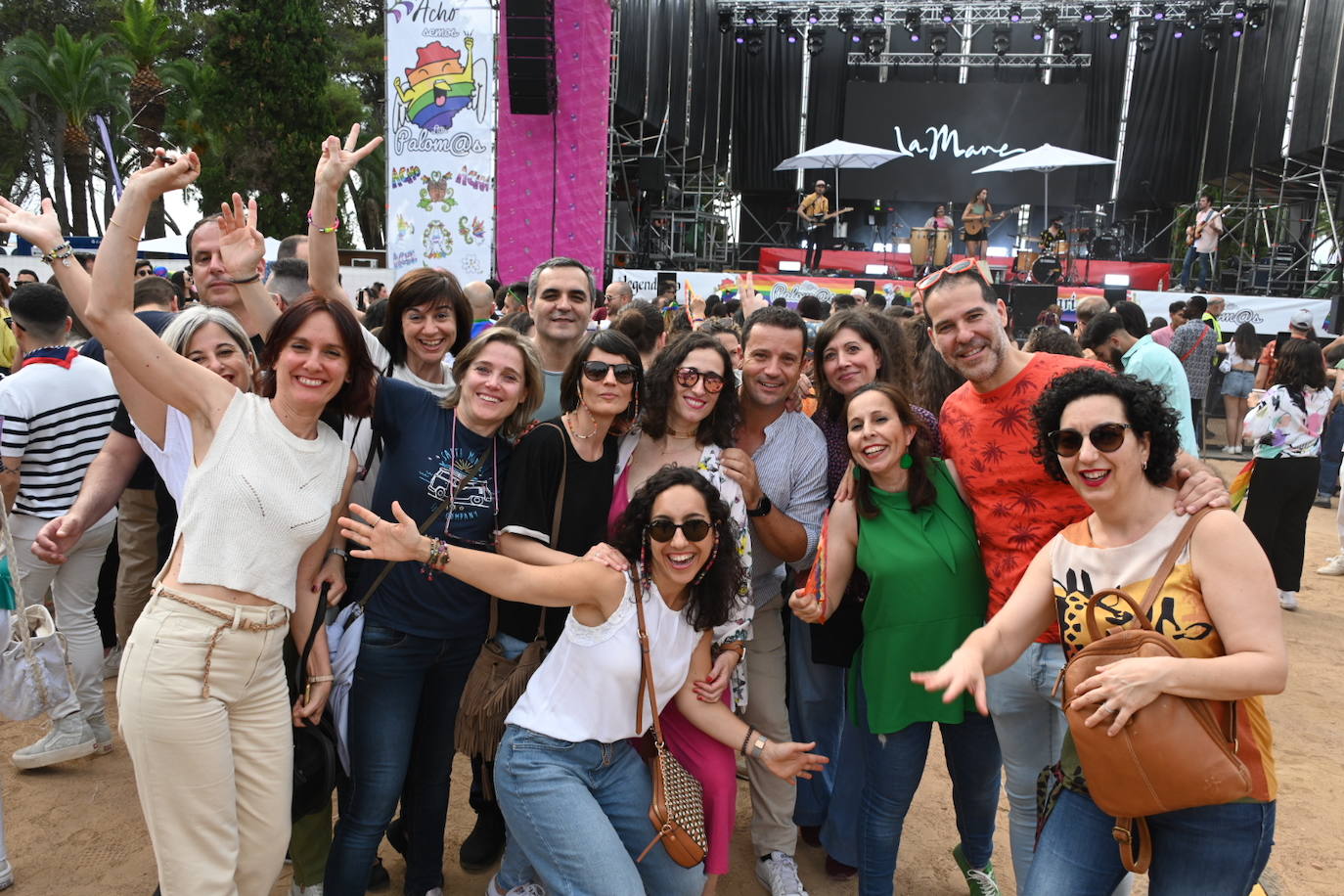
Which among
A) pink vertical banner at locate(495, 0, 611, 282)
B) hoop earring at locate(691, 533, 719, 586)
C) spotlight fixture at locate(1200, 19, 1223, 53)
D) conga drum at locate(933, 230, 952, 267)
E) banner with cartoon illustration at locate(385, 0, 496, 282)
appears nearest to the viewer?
hoop earring at locate(691, 533, 719, 586)

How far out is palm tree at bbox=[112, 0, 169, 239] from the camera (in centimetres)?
2153

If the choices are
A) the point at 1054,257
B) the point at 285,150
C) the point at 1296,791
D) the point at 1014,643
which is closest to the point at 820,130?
the point at 1054,257

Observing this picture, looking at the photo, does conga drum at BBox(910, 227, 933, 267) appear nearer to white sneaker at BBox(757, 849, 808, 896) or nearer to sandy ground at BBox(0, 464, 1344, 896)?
sandy ground at BBox(0, 464, 1344, 896)

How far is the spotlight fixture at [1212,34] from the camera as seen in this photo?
18.8 metres

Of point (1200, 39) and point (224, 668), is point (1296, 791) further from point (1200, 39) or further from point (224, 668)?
point (1200, 39)

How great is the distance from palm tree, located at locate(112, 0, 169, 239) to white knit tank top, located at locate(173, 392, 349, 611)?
865 inches

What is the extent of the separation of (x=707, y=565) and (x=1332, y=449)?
10.7 meters

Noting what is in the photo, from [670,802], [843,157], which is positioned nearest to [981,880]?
[670,802]

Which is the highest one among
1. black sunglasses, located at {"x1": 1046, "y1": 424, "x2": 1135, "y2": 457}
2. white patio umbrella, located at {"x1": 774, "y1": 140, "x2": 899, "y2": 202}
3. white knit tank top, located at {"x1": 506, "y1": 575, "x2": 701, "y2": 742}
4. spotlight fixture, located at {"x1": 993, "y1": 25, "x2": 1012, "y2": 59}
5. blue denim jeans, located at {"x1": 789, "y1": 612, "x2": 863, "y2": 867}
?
spotlight fixture, located at {"x1": 993, "y1": 25, "x2": 1012, "y2": 59}

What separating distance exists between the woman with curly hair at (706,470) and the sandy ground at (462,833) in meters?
0.83

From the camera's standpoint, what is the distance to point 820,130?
22.6 m

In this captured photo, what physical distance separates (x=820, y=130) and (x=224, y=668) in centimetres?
2256

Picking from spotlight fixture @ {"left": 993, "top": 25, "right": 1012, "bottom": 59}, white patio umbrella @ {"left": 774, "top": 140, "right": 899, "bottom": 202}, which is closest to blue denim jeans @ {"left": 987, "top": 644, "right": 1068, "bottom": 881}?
white patio umbrella @ {"left": 774, "top": 140, "right": 899, "bottom": 202}

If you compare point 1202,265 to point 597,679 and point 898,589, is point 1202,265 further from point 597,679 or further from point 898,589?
point 597,679
